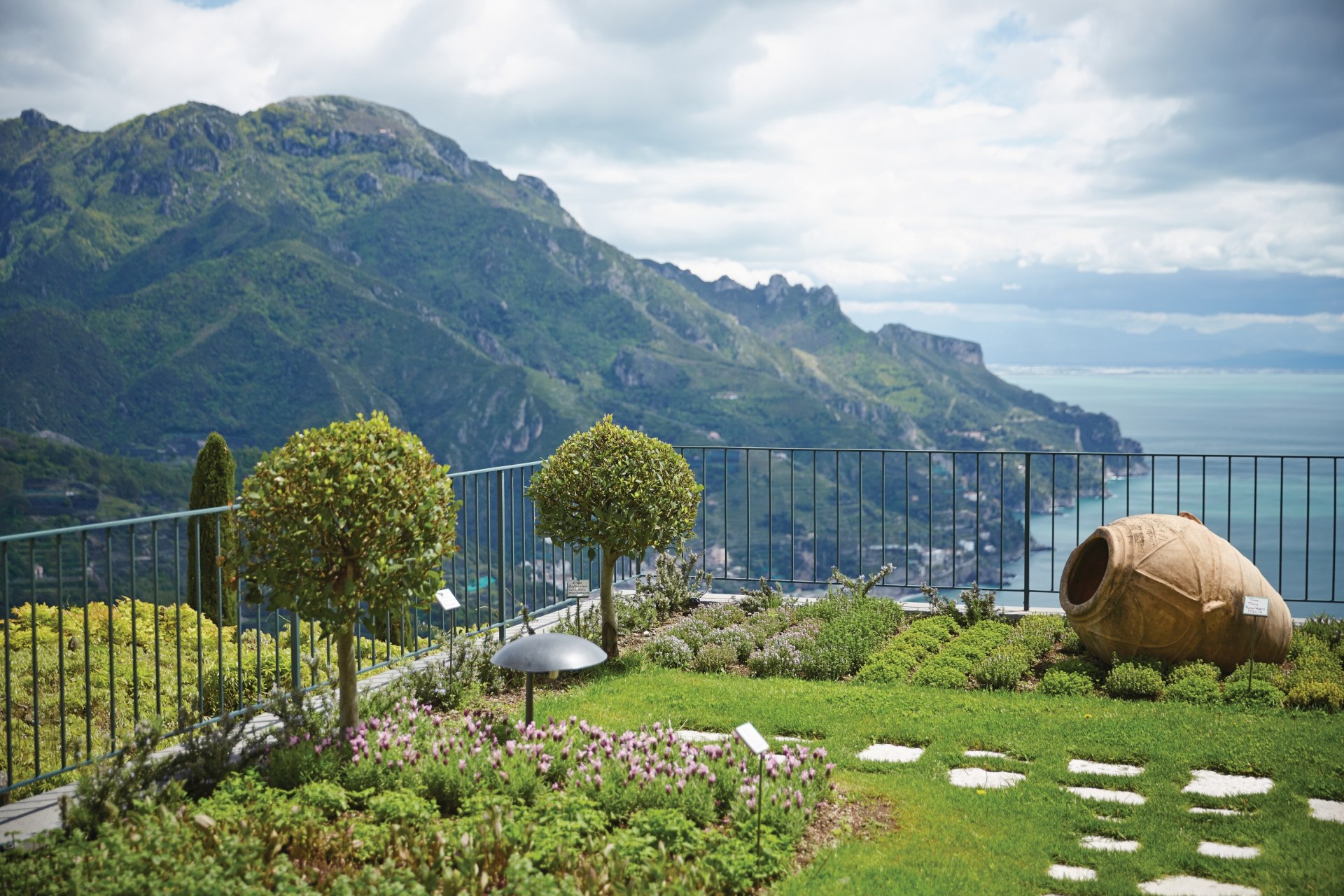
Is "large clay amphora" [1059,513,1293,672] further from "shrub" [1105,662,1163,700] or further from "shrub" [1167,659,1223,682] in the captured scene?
"shrub" [1105,662,1163,700]

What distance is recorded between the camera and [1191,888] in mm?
3283

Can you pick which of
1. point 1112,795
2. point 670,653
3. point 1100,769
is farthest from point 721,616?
point 1112,795

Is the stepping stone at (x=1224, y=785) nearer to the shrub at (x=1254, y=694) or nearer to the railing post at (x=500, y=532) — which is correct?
the shrub at (x=1254, y=694)

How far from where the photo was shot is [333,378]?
65250mm

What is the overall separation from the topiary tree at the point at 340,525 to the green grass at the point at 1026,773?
1.47 m

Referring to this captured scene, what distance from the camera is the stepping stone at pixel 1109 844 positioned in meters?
3.57

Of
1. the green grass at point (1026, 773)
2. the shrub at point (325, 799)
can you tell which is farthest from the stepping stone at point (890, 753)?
the shrub at point (325, 799)

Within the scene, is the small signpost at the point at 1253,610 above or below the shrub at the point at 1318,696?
above

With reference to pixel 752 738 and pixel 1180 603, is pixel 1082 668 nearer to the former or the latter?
pixel 1180 603

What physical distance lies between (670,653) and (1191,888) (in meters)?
3.81

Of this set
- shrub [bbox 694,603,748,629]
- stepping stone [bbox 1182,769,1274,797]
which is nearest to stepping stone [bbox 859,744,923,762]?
stepping stone [bbox 1182,769,1274,797]

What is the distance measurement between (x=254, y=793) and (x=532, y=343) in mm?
77397

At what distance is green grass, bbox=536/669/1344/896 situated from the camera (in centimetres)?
339

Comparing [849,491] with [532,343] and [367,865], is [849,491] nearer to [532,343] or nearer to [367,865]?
[532,343]
